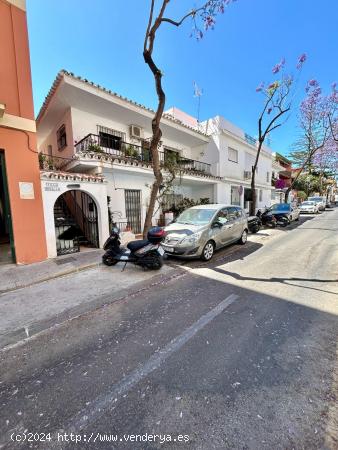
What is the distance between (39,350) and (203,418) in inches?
83.2

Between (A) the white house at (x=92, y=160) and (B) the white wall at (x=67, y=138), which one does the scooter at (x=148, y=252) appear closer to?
(A) the white house at (x=92, y=160)

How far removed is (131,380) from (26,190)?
6040 millimetres

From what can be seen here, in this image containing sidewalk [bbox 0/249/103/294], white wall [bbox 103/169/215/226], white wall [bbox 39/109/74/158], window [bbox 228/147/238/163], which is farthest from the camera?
window [bbox 228/147/238/163]

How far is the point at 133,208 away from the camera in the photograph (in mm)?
10758

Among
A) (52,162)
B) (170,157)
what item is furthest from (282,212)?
(52,162)

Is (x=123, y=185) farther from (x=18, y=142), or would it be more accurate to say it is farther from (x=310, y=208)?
(x=310, y=208)

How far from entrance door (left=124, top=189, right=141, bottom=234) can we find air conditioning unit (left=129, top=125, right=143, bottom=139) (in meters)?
2.96

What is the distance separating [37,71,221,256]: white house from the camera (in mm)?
7270

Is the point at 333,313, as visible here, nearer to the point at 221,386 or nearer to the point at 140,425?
the point at 221,386

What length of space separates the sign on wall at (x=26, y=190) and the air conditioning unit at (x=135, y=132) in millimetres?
6323

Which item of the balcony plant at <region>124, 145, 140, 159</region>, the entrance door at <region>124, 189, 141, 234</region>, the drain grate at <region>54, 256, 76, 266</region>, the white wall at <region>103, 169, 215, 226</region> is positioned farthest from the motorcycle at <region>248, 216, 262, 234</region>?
the drain grate at <region>54, 256, 76, 266</region>

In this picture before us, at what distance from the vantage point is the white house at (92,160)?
727 centimetres

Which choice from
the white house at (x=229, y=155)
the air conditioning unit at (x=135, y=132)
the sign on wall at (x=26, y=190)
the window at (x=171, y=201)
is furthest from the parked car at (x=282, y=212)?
the sign on wall at (x=26, y=190)

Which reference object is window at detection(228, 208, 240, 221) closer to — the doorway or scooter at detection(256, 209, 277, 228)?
the doorway
